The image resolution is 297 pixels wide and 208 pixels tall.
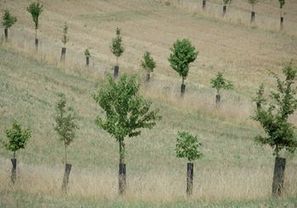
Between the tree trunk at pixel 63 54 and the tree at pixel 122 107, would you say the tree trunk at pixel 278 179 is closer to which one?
the tree at pixel 122 107

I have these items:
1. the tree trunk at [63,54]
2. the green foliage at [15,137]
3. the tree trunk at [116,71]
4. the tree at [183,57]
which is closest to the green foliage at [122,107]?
the green foliage at [15,137]

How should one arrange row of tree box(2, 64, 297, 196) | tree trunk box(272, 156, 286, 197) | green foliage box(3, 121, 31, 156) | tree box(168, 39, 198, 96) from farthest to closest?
tree box(168, 39, 198, 96) → green foliage box(3, 121, 31, 156) → row of tree box(2, 64, 297, 196) → tree trunk box(272, 156, 286, 197)

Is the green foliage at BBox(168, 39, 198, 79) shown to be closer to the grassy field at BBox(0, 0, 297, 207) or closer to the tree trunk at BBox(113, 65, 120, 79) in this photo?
the grassy field at BBox(0, 0, 297, 207)

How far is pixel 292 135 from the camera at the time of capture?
962 inches

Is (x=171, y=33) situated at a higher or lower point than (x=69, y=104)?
higher

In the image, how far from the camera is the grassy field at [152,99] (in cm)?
2356

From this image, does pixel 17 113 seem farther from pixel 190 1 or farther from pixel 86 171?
pixel 190 1

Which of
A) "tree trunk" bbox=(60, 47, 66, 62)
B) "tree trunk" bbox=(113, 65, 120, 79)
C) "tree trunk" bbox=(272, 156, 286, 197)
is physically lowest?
"tree trunk" bbox=(272, 156, 286, 197)

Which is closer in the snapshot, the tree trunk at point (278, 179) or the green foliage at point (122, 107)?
the tree trunk at point (278, 179)

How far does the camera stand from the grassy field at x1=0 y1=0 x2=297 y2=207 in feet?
77.3

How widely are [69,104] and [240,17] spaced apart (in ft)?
134

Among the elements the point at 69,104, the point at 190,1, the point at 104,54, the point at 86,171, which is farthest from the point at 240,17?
the point at 86,171

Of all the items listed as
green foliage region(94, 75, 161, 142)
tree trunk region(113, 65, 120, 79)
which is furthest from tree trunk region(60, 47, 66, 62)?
green foliage region(94, 75, 161, 142)

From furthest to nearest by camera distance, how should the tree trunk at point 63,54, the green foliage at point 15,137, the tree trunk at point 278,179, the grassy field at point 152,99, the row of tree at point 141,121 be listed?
1. the tree trunk at point 63,54
2. the green foliage at point 15,137
3. the row of tree at point 141,121
4. the grassy field at point 152,99
5. the tree trunk at point 278,179
